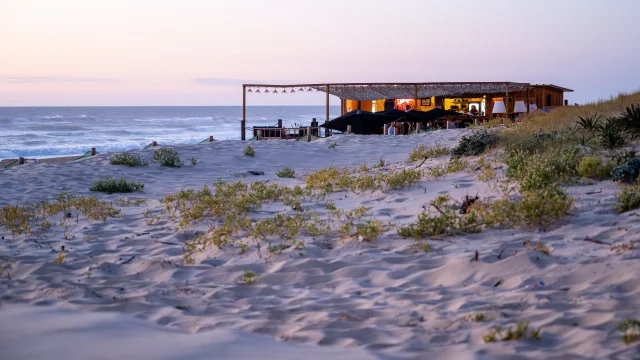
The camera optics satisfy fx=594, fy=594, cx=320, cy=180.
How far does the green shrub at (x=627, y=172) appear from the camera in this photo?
5629mm

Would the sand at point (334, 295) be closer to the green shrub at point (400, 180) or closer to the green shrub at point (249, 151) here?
the green shrub at point (400, 180)

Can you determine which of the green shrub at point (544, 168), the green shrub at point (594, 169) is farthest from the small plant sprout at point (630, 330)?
the green shrub at point (594, 169)

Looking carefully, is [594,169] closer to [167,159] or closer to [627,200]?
[627,200]

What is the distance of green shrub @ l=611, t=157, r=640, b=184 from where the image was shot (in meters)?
5.63

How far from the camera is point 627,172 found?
566 cm

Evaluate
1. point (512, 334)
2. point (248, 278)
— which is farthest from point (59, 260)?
point (512, 334)

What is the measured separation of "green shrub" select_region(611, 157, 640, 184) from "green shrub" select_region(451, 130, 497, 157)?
3.24 meters

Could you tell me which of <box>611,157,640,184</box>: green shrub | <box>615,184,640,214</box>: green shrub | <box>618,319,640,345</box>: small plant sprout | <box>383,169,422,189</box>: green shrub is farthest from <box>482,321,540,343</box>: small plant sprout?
<box>383,169,422,189</box>: green shrub

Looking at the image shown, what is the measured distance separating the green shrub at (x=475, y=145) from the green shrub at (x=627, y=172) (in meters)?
3.24

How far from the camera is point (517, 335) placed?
2.94 meters

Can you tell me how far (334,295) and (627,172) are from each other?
11.4 ft

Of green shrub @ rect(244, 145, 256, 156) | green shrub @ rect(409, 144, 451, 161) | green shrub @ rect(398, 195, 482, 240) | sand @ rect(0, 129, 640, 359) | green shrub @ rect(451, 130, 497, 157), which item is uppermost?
green shrub @ rect(451, 130, 497, 157)

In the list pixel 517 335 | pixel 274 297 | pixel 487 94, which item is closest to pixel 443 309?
pixel 517 335

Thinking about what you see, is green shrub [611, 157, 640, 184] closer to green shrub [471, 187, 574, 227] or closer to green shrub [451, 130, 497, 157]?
green shrub [471, 187, 574, 227]
